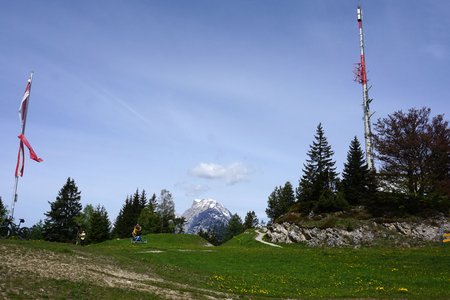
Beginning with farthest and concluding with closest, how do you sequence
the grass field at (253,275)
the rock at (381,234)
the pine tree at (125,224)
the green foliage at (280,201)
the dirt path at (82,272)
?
the green foliage at (280,201), the pine tree at (125,224), the rock at (381,234), the dirt path at (82,272), the grass field at (253,275)

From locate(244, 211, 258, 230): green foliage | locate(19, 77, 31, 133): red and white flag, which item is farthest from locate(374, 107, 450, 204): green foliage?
locate(244, 211, 258, 230): green foliage

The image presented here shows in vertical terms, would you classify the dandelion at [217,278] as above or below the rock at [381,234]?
below

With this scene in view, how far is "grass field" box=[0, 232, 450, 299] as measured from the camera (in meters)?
17.3

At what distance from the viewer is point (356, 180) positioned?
71250mm

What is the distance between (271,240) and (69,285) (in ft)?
179

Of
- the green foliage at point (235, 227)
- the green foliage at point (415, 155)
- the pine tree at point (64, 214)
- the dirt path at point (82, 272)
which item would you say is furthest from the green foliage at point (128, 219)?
the dirt path at point (82, 272)

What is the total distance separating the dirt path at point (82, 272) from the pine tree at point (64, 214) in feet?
255

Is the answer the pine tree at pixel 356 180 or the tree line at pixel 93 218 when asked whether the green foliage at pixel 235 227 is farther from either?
the pine tree at pixel 356 180

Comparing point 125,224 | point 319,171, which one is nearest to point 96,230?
point 125,224

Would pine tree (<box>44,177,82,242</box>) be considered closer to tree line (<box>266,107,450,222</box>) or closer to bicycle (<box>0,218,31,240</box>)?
tree line (<box>266,107,450,222</box>)

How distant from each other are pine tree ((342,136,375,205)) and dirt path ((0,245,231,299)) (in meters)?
52.0

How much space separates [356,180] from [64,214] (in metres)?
70.5

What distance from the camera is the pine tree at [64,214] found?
311ft

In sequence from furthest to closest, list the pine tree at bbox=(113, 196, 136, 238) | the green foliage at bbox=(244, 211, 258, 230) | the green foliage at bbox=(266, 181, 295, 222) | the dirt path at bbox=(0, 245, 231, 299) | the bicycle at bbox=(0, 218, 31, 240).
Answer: the green foliage at bbox=(244, 211, 258, 230) → the green foliage at bbox=(266, 181, 295, 222) → the pine tree at bbox=(113, 196, 136, 238) → the bicycle at bbox=(0, 218, 31, 240) → the dirt path at bbox=(0, 245, 231, 299)
